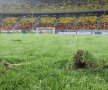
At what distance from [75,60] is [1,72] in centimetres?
208

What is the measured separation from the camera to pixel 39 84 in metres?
5.37

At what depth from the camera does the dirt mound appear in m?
7.32

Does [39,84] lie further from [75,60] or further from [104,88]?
[75,60]

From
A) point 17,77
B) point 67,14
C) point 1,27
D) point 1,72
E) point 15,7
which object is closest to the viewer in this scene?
point 17,77

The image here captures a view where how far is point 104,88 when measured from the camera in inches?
207

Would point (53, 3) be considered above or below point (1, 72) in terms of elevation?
below

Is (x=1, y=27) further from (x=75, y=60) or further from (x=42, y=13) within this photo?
(x=75, y=60)

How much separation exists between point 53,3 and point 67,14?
615cm

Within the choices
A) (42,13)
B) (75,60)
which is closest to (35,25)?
(42,13)

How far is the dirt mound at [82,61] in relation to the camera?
24.0ft

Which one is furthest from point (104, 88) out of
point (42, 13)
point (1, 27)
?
point (42, 13)

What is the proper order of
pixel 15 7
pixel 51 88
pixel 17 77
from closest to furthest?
pixel 51 88 < pixel 17 77 < pixel 15 7

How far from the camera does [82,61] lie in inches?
289

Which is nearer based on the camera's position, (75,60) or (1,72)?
(1,72)
